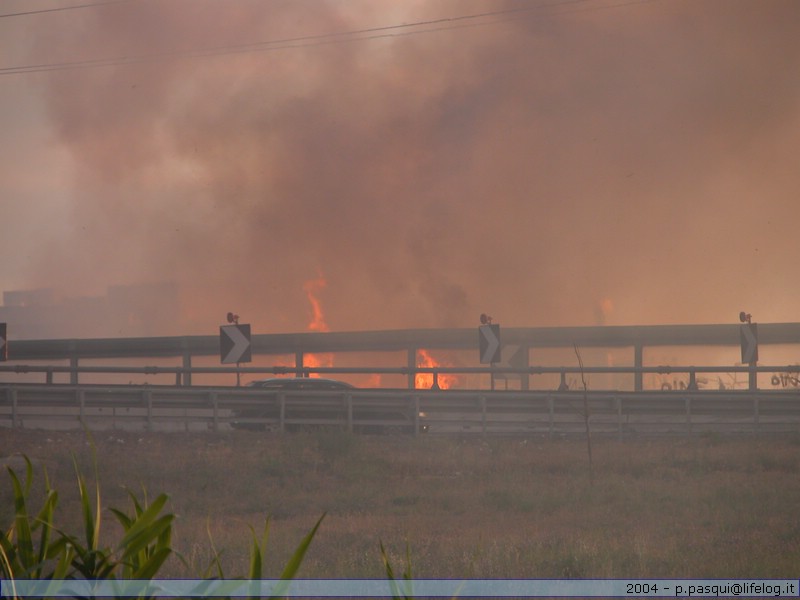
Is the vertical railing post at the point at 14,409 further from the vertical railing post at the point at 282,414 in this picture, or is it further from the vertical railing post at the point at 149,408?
the vertical railing post at the point at 282,414

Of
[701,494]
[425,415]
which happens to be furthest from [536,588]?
[425,415]

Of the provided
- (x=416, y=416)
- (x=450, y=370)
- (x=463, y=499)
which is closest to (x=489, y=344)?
(x=450, y=370)

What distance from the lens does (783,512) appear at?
10.5 metres

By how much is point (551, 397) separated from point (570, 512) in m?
8.24

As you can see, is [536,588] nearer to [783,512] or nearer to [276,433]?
[783,512]

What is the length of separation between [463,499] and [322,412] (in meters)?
8.86

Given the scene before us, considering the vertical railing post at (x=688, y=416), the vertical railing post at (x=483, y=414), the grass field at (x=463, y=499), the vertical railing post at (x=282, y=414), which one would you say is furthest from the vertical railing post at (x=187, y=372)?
the vertical railing post at (x=688, y=416)

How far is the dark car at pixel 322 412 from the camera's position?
1934 centimetres

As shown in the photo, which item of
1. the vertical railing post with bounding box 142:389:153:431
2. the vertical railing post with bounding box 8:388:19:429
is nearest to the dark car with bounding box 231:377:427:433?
the vertical railing post with bounding box 142:389:153:431

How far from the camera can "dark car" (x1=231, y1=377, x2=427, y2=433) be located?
19.3 m

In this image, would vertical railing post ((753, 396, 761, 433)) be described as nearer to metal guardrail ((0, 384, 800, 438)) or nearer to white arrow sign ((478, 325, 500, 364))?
metal guardrail ((0, 384, 800, 438))

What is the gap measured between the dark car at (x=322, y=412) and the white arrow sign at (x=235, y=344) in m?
1.04

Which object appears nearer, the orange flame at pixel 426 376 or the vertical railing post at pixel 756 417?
the vertical railing post at pixel 756 417

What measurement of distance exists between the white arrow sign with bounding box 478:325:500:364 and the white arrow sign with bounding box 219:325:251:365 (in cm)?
550
